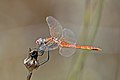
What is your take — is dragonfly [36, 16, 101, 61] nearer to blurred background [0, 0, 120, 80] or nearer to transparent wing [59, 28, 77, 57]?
transparent wing [59, 28, 77, 57]

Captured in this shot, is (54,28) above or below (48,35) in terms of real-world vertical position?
above

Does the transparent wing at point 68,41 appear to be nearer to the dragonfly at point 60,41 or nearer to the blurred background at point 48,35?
the dragonfly at point 60,41

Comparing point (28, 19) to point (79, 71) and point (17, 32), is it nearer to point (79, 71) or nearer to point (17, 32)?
point (17, 32)

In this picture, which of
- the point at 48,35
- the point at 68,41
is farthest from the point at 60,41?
the point at 48,35

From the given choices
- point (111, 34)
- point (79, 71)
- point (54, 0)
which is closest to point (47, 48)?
point (79, 71)

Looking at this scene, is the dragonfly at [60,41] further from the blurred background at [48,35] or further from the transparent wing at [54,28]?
the blurred background at [48,35]

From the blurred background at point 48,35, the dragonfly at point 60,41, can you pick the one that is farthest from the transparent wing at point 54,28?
the blurred background at point 48,35

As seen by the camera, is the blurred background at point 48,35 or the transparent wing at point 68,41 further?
the blurred background at point 48,35

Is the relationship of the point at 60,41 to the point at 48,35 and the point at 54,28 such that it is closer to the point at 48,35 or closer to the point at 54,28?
the point at 54,28

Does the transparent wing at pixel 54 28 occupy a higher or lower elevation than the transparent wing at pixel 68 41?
higher
